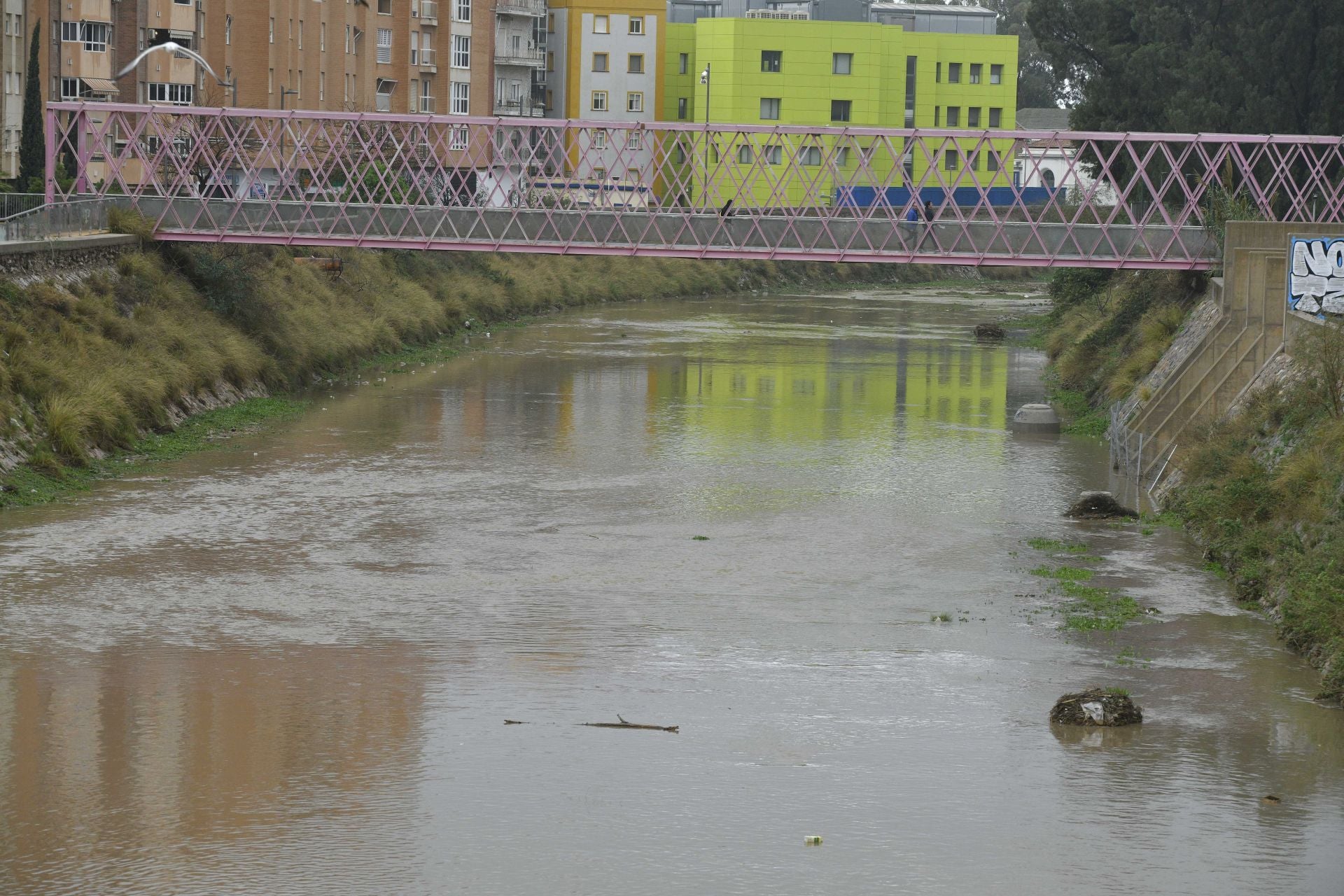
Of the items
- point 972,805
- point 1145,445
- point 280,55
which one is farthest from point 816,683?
point 280,55

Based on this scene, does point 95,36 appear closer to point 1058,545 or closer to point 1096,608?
point 1058,545

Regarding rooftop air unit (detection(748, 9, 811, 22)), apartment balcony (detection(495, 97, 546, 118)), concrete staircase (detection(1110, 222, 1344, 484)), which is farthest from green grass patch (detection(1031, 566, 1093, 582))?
apartment balcony (detection(495, 97, 546, 118))

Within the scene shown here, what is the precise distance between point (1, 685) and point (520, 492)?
12.0 m

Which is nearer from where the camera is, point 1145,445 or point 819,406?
point 1145,445

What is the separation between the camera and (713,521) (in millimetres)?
27453

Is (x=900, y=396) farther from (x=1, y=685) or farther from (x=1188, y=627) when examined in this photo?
(x=1, y=685)

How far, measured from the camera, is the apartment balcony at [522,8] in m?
87.4

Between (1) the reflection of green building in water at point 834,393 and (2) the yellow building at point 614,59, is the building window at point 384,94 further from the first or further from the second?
(1) the reflection of green building in water at point 834,393

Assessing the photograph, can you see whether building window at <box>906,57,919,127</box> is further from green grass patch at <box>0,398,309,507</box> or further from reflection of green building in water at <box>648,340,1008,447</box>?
green grass patch at <box>0,398,309,507</box>

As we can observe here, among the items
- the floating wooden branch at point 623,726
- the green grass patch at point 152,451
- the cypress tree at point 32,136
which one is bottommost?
the floating wooden branch at point 623,726

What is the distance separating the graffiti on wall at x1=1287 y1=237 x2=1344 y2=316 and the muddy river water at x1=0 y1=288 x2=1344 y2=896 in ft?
14.7

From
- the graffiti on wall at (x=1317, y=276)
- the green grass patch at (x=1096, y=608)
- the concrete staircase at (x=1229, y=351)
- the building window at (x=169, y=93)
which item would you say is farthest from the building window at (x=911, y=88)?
the green grass patch at (x=1096, y=608)

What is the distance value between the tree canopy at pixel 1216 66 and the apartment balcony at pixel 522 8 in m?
41.8

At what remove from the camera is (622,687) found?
18906 mm
